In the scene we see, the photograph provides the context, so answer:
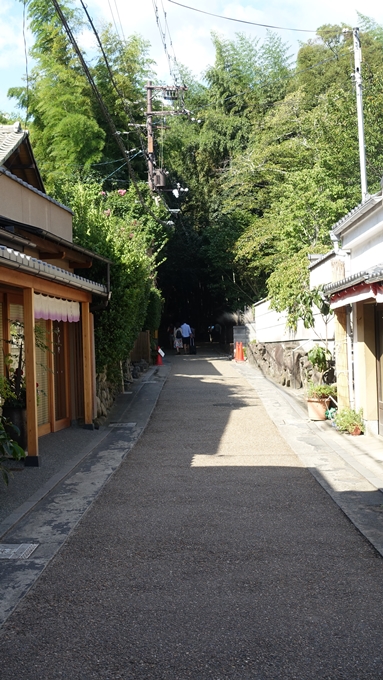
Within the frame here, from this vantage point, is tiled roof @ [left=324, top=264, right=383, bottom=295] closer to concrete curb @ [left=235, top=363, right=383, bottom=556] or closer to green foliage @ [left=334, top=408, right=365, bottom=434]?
green foliage @ [left=334, top=408, right=365, bottom=434]

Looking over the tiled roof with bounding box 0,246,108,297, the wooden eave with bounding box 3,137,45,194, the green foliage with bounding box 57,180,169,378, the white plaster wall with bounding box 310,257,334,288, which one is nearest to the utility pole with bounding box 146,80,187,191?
the wooden eave with bounding box 3,137,45,194

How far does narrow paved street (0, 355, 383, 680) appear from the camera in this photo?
156 inches

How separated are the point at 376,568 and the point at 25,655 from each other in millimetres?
2882

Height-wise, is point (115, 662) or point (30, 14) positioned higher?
point (30, 14)

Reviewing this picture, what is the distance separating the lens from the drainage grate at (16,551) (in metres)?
6.00

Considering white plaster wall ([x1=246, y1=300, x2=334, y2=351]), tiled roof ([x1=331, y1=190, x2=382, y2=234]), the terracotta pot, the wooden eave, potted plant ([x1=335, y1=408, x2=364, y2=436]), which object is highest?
the wooden eave

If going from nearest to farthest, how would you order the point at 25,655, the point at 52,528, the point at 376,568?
the point at 25,655, the point at 376,568, the point at 52,528

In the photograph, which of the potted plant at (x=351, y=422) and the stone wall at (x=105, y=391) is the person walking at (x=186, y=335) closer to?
the stone wall at (x=105, y=391)

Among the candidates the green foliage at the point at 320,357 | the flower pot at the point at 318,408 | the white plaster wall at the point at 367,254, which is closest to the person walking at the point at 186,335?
the green foliage at the point at 320,357

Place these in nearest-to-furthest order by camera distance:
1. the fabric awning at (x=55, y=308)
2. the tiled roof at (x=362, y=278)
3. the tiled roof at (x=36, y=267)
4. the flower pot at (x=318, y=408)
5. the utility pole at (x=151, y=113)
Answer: the tiled roof at (x=36, y=267), the tiled roof at (x=362, y=278), the fabric awning at (x=55, y=308), the flower pot at (x=318, y=408), the utility pole at (x=151, y=113)

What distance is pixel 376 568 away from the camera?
561 centimetres

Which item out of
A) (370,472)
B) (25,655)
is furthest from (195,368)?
(25,655)

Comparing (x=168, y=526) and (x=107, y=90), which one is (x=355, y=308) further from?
(x=107, y=90)

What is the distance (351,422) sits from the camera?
12.5 meters
